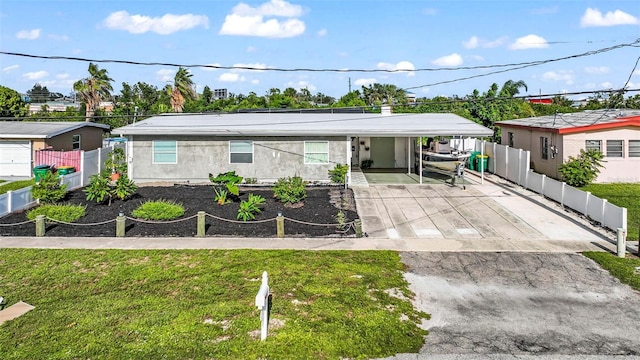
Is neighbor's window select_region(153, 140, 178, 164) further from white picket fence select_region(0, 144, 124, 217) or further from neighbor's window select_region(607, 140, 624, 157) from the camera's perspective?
neighbor's window select_region(607, 140, 624, 157)

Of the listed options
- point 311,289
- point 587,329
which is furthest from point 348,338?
point 587,329

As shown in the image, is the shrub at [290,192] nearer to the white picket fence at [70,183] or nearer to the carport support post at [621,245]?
the white picket fence at [70,183]

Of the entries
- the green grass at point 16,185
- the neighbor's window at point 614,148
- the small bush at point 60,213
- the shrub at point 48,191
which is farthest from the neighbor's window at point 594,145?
the green grass at point 16,185

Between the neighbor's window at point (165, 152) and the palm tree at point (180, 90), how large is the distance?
28.0 meters

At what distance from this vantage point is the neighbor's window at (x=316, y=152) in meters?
21.6

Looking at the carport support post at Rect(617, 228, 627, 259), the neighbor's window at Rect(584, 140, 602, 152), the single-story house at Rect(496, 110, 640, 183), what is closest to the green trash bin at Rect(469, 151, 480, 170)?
the single-story house at Rect(496, 110, 640, 183)

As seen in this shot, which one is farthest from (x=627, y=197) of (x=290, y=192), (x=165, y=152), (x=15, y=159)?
(x=15, y=159)

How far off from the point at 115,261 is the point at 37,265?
1763 mm

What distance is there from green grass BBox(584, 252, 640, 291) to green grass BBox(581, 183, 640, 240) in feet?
8.19

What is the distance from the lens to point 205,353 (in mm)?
6691

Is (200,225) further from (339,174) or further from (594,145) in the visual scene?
(594,145)

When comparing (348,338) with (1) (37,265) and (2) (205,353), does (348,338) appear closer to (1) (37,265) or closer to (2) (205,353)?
(2) (205,353)

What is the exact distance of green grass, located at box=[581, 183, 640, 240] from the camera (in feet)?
47.3

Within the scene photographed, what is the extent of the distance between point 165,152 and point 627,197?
66.7 feet
